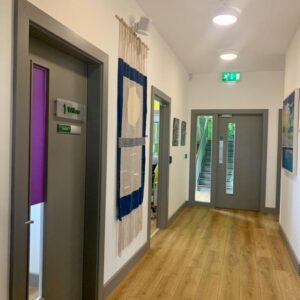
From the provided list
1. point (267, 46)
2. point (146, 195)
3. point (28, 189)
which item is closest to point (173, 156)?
point (146, 195)

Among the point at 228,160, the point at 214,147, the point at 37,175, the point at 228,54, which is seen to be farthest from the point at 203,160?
the point at 37,175

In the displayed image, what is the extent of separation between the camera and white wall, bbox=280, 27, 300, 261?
11.6 feet

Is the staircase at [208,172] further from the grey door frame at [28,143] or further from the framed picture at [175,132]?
A: the grey door frame at [28,143]

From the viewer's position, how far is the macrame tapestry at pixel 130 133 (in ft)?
9.46

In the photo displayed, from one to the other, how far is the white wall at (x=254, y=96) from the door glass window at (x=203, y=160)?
418 mm

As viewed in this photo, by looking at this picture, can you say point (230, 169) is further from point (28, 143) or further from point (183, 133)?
point (28, 143)

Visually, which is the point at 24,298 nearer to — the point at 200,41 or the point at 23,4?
the point at 23,4

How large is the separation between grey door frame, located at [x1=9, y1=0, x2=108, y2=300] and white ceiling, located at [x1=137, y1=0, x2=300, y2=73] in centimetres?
132

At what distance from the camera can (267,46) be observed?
14.9ft

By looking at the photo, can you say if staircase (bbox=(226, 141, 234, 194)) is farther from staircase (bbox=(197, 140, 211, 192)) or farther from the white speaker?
the white speaker

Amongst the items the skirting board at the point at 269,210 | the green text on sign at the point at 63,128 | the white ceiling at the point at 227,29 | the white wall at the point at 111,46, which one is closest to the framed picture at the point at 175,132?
the white wall at the point at 111,46

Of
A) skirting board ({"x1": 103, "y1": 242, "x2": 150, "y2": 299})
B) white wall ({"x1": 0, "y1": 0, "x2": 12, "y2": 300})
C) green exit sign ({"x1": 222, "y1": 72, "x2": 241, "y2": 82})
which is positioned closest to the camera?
white wall ({"x1": 0, "y1": 0, "x2": 12, "y2": 300})

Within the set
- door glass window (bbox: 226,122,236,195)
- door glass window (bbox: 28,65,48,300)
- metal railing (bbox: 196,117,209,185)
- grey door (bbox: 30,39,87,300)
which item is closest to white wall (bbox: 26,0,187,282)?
grey door (bbox: 30,39,87,300)

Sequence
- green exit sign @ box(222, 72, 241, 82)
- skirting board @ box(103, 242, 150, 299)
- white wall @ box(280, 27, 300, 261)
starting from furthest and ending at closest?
green exit sign @ box(222, 72, 241, 82)
white wall @ box(280, 27, 300, 261)
skirting board @ box(103, 242, 150, 299)
